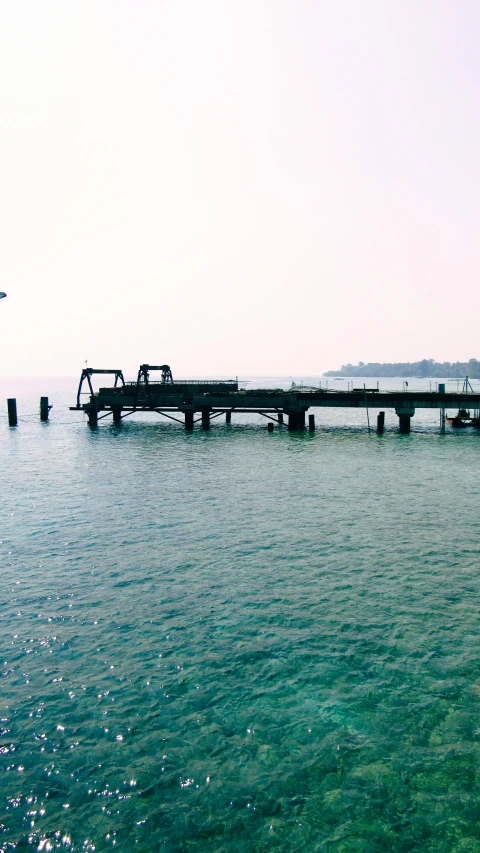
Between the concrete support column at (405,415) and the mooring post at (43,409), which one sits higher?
the mooring post at (43,409)

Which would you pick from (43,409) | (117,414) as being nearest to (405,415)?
(117,414)

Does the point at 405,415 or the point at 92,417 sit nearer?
the point at 405,415

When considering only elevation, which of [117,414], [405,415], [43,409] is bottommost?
[405,415]

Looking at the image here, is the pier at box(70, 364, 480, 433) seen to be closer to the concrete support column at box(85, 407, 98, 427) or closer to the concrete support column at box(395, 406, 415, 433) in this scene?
the concrete support column at box(395, 406, 415, 433)

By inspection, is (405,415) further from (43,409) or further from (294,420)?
(43,409)

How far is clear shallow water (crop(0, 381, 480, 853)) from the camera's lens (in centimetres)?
769

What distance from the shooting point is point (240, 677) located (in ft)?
36.8

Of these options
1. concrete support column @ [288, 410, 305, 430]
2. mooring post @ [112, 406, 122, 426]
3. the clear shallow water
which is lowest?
the clear shallow water

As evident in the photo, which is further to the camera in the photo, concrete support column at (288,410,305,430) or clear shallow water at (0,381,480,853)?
concrete support column at (288,410,305,430)

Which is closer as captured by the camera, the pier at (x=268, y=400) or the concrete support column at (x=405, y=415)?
the pier at (x=268, y=400)

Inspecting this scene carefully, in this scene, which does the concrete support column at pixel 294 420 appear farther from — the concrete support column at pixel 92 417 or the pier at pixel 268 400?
the concrete support column at pixel 92 417

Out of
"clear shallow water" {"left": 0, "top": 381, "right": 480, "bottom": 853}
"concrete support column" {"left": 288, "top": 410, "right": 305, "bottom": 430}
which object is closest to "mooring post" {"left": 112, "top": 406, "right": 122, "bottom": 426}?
"concrete support column" {"left": 288, "top": 410, "right": 305, "bottom": 430}

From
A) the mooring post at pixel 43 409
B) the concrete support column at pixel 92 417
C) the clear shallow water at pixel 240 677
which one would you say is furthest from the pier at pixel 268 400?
the clear shallow water at pixel 240 677

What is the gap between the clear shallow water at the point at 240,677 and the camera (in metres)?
7.69
